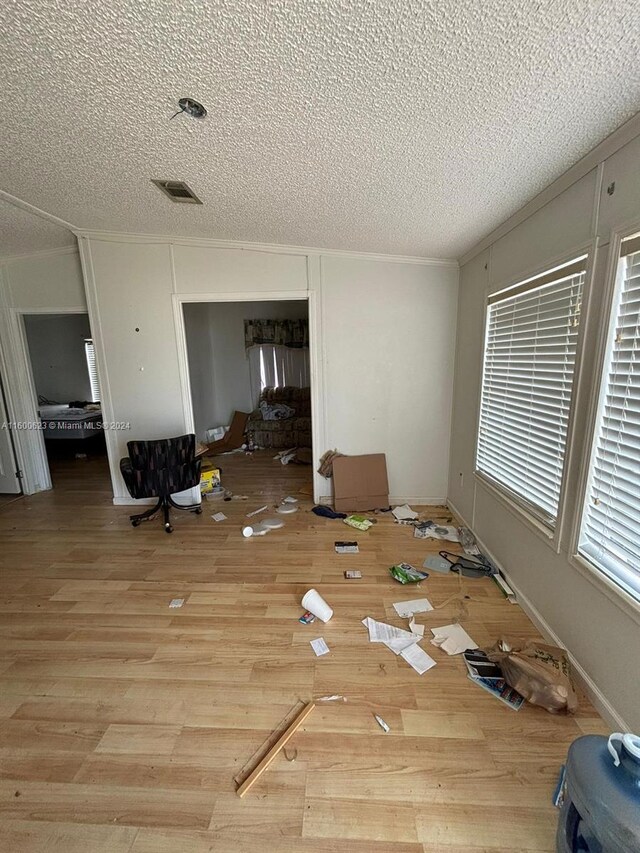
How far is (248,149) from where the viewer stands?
167 centimetres

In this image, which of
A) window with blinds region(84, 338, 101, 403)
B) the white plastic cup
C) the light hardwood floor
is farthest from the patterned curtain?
the white plastic cup

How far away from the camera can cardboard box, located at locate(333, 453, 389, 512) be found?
3396mm

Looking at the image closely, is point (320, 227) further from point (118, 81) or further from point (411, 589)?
point (411, 589)

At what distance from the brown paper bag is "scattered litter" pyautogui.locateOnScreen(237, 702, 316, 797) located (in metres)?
0.90

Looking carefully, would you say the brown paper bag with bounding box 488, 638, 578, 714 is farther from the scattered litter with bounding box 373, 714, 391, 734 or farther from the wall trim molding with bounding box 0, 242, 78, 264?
the wall trim molding with bounding box 0, 242, 78, 264

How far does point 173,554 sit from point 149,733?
4.70 ft

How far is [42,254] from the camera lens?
3.55 metres

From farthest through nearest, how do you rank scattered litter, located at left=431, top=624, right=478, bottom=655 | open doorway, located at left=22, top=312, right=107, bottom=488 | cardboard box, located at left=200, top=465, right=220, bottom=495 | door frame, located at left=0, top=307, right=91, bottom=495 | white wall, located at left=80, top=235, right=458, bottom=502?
1. open doorway, located at left=22, top=312, right=107, bottom=488
2. cardboard box, located at left=200, top=465, right=220, bottom=495
3. door frame, located at left=0, top=307, right=91, bottom=495
4. white wall, located at left=80, top=235, right=458, bottom=502
5. scattered litter, located at left=431, top=624, right=478, bottom=655

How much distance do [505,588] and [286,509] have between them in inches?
79.0

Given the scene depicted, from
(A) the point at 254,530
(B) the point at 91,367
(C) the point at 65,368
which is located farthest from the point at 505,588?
(C) the point at 65,368

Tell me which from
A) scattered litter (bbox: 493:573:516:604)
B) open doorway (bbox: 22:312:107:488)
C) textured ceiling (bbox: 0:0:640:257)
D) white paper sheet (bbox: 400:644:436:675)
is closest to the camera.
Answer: textured ceiling (bbox: 0:0:640:257)

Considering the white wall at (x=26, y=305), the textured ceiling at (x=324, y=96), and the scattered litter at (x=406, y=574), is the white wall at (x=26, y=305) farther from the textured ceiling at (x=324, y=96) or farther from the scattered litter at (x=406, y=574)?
the scattered litter at (x=406, y=574)

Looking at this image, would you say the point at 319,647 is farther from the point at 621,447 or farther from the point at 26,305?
the point at 26,305

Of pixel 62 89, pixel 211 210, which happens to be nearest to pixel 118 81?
pixel 62 89
